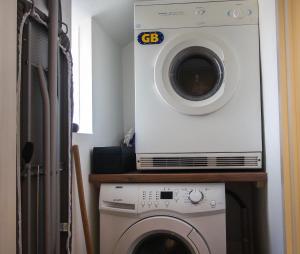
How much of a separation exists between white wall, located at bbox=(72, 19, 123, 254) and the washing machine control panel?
1.05 ft


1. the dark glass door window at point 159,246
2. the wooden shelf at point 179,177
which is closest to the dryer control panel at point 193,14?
the wooden shelf at point 179,177

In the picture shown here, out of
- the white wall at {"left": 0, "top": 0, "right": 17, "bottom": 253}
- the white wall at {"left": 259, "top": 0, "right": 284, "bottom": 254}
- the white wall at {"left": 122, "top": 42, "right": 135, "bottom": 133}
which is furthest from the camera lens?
Answer: the white wall at {"left": 122, "top": 42, "right": 135, "bottom": 133}

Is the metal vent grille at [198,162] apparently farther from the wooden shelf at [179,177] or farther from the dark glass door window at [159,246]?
the dark glass door window at [159,246]

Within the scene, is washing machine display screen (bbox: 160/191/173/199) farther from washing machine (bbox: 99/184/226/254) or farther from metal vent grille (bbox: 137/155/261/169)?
metal vent grille (bbox: 137/155/261/169)

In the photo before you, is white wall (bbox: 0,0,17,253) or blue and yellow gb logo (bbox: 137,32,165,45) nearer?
white wall (bbox: 0,0,17,253)

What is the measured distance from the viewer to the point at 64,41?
1.41m

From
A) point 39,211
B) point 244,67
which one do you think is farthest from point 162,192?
point 244,67

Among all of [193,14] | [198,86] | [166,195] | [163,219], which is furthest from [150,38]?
[163,219]

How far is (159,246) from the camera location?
1721 millimetres

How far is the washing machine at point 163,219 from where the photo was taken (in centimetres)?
162

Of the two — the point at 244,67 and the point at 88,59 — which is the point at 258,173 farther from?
the point at 88,59

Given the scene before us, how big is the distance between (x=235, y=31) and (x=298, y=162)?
87 centimetres

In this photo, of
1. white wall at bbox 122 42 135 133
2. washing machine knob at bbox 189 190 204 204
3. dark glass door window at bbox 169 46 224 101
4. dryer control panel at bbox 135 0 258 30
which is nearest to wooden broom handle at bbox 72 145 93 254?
washing machine knob at bbox 189 190 204 204

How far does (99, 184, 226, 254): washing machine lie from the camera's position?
162 cm
